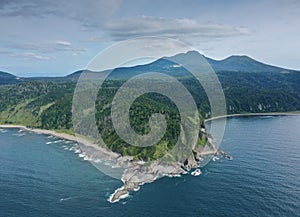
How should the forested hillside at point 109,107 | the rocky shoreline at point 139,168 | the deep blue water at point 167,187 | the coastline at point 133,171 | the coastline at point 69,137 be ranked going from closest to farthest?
the deep blue water at point 167,187 → the coastline at point 133,171 → the rocky shoreline at point 139,168 → the forested hillside at point 109,107 → the coastline at point 69,137

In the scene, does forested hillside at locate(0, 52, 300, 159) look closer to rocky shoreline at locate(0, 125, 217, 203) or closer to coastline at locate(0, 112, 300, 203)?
coastline at locate(0, 112, 300, 203)

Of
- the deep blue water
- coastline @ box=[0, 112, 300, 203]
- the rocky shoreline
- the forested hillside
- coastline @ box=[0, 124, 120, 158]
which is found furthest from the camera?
coastline @ box=[0, 124, 120, 158]

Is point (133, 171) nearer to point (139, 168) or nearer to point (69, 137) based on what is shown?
point (139, 168)

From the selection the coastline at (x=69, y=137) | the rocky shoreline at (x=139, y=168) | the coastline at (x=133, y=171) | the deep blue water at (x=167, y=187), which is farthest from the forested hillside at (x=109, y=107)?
the deep blue water at (x=167, y=187)

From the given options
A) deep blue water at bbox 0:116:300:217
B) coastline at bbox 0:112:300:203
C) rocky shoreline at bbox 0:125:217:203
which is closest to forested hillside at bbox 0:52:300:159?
coastline at bbox 0:112:300:203

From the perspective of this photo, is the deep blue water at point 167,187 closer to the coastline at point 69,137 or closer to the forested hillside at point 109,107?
the coastline at point 69,137

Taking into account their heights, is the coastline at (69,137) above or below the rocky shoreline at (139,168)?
above

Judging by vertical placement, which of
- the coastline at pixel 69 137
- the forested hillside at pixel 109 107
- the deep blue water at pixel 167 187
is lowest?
the deep blue water at pixel 167 187

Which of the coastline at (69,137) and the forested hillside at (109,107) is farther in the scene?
the coastline at (69,137)

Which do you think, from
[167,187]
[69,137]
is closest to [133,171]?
[167,187]
